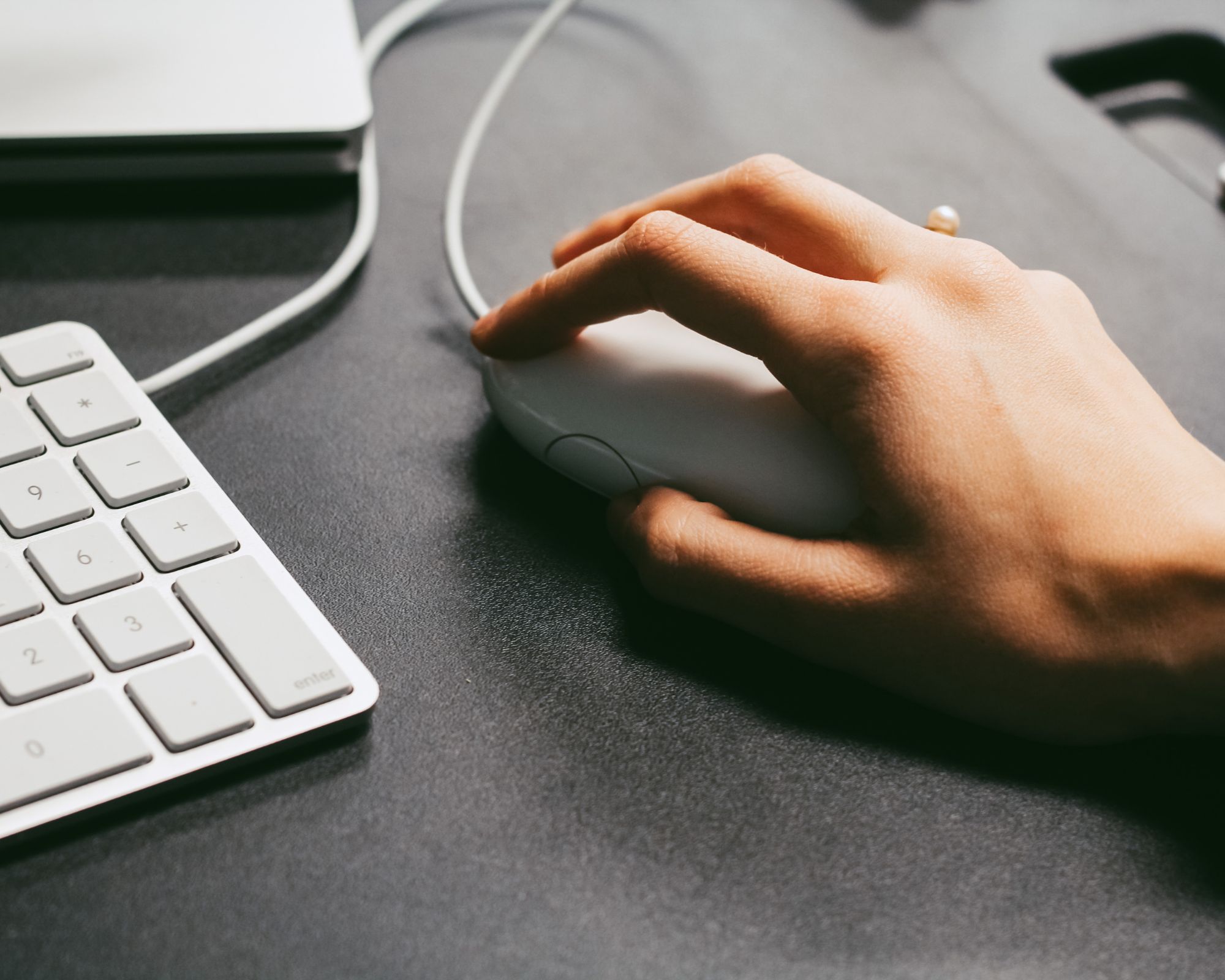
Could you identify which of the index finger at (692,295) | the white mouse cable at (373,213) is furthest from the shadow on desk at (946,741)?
the white mouse cable at (373,213)

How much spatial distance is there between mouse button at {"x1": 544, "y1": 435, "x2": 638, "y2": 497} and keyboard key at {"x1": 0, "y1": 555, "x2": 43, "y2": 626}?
0.20 metres

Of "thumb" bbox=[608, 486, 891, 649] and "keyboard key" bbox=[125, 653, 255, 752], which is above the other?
"thumb" bbox=[608, 486, 891, 649]

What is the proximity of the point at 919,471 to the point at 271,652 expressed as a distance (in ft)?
0.76

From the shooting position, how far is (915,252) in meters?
0.45

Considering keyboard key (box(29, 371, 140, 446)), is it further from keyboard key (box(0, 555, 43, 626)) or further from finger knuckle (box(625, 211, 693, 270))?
finger knuckle (box(625, 211, 693, 270))

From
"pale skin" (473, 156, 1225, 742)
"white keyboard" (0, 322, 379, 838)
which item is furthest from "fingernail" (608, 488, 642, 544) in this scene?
"white keyboard" (0, 322, 379, 838)

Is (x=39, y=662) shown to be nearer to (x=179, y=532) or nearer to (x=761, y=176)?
(x=179, y=532)

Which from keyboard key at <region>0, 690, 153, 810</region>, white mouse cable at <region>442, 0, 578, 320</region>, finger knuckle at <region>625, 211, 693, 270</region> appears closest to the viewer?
keyboard key at <region>0, 690, 153, 810</region>

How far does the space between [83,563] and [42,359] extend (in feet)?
0.37

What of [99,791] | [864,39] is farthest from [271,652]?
[864,39]

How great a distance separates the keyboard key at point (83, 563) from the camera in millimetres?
368

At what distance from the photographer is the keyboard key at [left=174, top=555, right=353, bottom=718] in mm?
362

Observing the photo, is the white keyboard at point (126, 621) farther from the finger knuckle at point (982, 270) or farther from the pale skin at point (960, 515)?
the finger knuckle at point (982, 270)

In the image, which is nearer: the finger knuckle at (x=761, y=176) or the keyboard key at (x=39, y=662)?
the keyboard key at (x=39, y=662)
